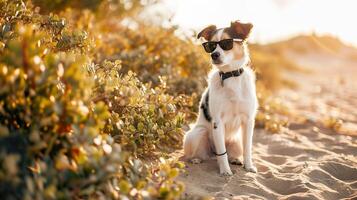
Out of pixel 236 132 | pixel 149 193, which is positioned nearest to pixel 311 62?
pixel 236 132

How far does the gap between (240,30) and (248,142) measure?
50.0 inches

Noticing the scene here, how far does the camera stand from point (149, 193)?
9.90ft

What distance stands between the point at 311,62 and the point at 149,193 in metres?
35.3

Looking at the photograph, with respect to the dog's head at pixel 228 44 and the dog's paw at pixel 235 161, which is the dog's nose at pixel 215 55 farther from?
the dog's paw at pixel 235 161

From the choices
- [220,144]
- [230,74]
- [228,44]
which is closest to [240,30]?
[228,44]

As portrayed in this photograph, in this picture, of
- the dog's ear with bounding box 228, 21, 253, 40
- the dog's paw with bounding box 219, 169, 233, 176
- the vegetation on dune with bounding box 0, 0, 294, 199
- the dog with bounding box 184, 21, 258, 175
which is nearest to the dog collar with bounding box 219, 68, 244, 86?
the dog with bounding box 184, 21, 258, 175

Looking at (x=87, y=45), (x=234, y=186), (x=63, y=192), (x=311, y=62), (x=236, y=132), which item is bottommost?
(x=311, y=62)

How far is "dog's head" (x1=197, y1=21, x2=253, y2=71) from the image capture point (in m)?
4.62

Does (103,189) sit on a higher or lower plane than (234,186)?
higher

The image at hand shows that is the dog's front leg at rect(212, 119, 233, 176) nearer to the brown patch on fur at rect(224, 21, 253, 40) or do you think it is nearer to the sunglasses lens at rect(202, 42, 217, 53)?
the sunglasses lens at rect(202, 42, 217, 53)

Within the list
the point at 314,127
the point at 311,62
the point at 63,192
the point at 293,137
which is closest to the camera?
the point at 63,192

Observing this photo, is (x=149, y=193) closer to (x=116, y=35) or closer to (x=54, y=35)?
(x=54, y=35)

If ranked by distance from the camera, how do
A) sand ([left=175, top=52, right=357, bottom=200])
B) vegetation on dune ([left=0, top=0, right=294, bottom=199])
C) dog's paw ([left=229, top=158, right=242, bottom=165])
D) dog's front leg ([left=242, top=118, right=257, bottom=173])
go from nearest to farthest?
1. vegetation on dune ([left=0, top=0, right=294, bottom=199])
2. sand ([left=175, top=52, right=357, bottom=200])
3. dog's front leg ([left=242, top=118, right=257, bottom=173])
4. dog's paw ([left=229, top=158, right=242, bottom=165])

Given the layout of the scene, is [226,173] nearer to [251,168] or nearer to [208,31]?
[251,168]
